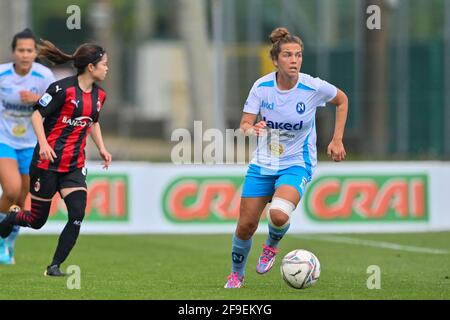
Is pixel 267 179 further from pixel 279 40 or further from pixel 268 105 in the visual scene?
pixel 279 40

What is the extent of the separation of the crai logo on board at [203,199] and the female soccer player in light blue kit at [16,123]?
561 cm

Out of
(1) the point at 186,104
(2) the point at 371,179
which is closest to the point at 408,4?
(1) the point at 186,104

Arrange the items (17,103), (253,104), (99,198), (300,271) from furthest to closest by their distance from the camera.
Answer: (99,198), (17,103), (253,104), (300,271)

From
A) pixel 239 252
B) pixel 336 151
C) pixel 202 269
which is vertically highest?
pixel 336 151

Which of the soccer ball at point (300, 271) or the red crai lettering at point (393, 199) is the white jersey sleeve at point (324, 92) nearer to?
the soccer ball at point (300, 271)

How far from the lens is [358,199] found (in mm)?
18578

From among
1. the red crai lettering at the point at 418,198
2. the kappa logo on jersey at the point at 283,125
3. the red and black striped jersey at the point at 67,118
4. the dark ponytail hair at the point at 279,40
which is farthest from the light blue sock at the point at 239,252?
the red crai lettering at the point at 418,198

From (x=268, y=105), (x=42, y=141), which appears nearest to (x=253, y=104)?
(x=268, y=105)

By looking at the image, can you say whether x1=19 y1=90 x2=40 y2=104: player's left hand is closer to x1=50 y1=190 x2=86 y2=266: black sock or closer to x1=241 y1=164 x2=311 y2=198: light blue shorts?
x1=50 y1=190 x2=86 y2=266: black sock

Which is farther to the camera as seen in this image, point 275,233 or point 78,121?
point 78,121

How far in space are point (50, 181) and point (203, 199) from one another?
24.4 feet

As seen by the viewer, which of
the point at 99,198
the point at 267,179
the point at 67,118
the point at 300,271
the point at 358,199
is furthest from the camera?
the point at 358,199

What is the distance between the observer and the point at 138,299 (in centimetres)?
962

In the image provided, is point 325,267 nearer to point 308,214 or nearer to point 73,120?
point 73,120
